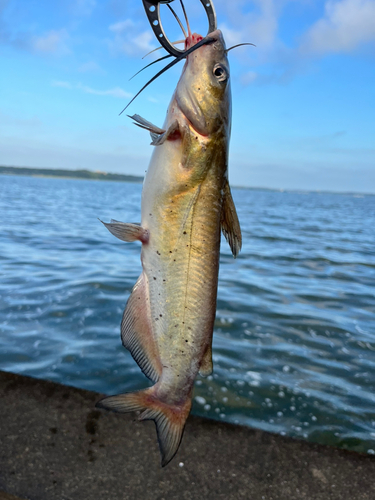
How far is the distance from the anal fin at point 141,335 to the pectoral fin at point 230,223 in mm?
552

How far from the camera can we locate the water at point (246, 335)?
4926mm

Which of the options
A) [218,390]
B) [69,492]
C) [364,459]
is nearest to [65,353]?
[218,390]

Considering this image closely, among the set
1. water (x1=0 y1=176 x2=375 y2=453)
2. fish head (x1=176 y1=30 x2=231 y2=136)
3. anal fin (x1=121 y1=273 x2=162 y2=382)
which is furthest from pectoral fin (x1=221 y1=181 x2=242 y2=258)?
water (x1=0 y1=176 x2=375 y2=453)

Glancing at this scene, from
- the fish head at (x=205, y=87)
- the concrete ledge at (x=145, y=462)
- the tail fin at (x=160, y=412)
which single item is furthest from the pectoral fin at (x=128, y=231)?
the concrete ledge at (x=145, y=462)

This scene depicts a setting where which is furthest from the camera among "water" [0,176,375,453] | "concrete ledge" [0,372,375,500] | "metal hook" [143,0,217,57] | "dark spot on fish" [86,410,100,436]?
→ "water" [0,176,375,453]

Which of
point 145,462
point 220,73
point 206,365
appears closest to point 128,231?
point 206,365

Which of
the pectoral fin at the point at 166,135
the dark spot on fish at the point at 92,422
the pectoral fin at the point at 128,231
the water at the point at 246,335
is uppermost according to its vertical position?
the pectoral fin at the point at 166,135

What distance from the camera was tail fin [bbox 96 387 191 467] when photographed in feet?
7.65

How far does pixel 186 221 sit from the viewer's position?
2.33 metres

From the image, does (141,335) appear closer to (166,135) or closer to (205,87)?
(166,135)

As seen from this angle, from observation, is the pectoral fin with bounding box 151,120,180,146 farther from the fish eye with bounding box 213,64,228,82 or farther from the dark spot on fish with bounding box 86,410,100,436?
the dark spot on fish with bounding box 86,410,100,436

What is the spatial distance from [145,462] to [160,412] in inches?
50.7

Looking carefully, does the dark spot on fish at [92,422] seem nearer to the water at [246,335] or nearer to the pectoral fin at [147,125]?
the water at [246,335]

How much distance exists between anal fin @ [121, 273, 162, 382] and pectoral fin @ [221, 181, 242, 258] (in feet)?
1.81
